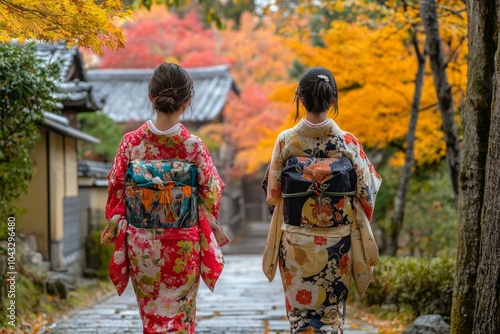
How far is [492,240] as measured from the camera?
166 inches

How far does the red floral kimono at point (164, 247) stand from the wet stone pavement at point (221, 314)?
2897mm

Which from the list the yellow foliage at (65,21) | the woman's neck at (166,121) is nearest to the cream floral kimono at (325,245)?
the woman's neck at (166,121)

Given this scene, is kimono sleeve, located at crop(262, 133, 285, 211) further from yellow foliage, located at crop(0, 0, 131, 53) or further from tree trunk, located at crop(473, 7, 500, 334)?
yellow foliage, located at crop(0, 0, 131, 53)

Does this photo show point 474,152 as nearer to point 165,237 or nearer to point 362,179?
point 362,179

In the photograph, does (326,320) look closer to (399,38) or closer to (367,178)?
(367,178)

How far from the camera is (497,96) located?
421 centimetres

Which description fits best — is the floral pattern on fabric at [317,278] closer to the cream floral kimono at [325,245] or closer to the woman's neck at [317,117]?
the cream floral kimono at [325,245]

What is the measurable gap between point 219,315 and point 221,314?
10 cm

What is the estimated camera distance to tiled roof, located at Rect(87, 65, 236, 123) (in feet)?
82.3

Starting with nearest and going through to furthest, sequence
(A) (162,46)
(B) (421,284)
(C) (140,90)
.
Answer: (B) (421,284)
(C) (140,90)
(A) (162,46)

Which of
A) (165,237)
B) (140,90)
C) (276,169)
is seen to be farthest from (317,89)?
(140,90)

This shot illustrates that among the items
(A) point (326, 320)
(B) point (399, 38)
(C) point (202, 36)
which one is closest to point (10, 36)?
(A) point (326, 320)

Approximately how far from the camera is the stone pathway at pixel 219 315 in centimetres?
736

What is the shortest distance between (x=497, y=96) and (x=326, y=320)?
5.99ft
